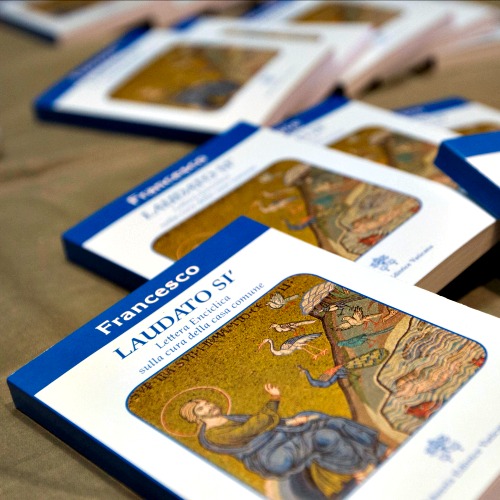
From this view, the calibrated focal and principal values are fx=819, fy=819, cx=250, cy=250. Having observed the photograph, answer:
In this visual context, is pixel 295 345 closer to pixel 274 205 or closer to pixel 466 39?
pixel 274 205

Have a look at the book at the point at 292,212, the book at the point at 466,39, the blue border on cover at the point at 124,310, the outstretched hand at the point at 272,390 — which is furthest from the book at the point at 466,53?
the outstretched hand at the point at 272,390

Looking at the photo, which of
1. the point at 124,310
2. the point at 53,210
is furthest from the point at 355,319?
the point at 53,210

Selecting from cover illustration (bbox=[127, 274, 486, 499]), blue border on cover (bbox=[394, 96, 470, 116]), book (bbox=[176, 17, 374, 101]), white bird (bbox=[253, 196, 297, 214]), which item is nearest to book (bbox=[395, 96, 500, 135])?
blue border on cover (bbox=[394, 96, 470, 116])

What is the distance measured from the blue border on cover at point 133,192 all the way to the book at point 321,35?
7.5 inches

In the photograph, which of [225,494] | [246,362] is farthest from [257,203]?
[225,494]

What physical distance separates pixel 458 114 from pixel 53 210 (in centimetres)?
43

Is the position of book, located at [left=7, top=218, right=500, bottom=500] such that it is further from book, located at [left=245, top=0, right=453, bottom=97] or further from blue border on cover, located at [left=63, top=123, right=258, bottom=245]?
book, located at [left=245, top=0, right=453, bottom=97]

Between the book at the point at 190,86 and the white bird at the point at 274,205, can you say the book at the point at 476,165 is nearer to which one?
the white bird at the point at 274,205

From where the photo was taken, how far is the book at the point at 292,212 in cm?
61

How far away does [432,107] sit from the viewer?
0.89m

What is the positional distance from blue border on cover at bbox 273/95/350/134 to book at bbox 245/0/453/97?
0.12 m

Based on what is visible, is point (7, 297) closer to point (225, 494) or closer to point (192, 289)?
point (192, 289)

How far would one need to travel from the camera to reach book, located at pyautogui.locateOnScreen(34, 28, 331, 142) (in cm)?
90

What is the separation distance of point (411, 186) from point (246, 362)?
0.25m
